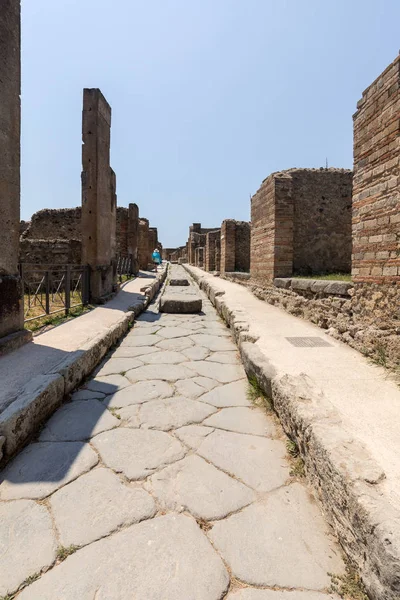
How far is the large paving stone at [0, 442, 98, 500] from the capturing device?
164 centimetres

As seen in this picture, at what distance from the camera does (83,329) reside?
4.36 meters

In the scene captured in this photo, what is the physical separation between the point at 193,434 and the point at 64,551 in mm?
1064

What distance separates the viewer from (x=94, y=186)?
261 inches

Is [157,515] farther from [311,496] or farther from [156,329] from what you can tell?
[156,329]

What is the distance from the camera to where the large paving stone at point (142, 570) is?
1113 mm

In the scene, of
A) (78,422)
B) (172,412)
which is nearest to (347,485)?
(172,412)

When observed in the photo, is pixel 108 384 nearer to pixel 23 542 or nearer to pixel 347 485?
pixel 23 542

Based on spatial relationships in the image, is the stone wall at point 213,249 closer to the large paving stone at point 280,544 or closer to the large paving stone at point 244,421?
the large paving stone at point 244,421

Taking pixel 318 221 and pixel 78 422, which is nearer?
pixel 78 422

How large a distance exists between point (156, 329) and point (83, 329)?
4.37ft

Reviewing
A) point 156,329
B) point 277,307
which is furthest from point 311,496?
point 277,307

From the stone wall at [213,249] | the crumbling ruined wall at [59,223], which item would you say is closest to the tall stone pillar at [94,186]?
the crumbling ruined wall at [59,223]

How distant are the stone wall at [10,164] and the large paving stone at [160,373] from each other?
1.36 metres

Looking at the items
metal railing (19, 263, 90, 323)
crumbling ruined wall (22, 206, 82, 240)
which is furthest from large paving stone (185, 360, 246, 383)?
crumbling ruined wall (22, 206, 82, 240)
